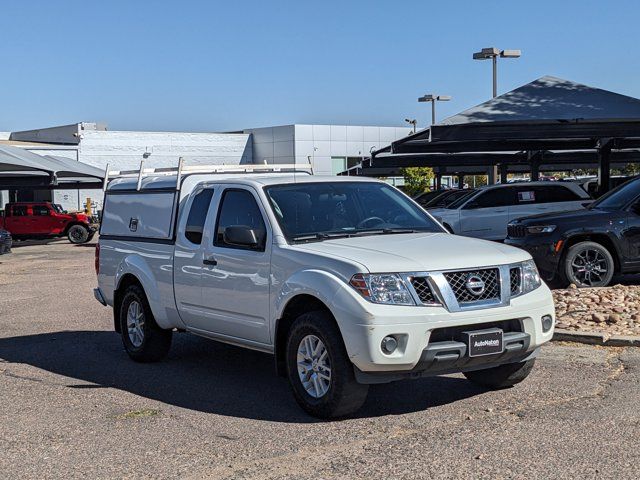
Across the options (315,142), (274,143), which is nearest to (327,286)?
(315,142)

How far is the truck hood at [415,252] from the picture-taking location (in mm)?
6520

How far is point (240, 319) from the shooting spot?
773 cm

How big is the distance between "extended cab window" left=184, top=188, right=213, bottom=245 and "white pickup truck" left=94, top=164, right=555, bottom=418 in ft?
0.05

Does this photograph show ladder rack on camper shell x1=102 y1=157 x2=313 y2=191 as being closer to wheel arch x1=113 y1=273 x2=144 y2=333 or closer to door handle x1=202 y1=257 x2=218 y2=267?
wheel arch x1=113 y1=273 x2=144 y2=333

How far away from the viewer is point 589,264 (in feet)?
42.6

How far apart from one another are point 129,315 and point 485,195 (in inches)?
547

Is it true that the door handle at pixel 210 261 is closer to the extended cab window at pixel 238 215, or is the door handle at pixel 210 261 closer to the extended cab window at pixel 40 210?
the extended cab window at pixel 238 215

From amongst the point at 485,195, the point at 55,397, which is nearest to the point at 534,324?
the point at 55,397

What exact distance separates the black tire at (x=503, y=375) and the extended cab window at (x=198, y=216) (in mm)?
2767

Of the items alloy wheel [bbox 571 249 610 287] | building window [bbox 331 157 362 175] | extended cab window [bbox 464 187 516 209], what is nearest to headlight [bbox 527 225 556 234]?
alloy wheel [bbox 571 249 610 287]

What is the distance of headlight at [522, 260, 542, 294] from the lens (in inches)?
276

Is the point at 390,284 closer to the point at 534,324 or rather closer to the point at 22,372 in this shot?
the point at 534,324

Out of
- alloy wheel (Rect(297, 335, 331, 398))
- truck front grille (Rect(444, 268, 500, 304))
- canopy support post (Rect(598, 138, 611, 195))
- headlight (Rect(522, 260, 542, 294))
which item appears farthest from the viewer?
canopy support post (Rect(598, 138, 611, 195))

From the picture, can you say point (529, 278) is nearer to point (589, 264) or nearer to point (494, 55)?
point (589, 264)
